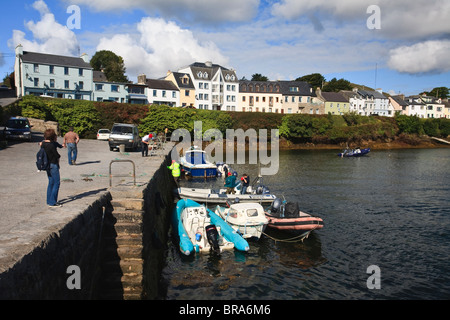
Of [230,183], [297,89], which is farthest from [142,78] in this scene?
[230,183]

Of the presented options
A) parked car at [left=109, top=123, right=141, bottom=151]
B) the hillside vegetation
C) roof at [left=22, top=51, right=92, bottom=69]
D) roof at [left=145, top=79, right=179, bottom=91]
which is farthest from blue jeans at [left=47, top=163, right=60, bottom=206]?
roof at [left=145, top=79, right=179, bottom=91]

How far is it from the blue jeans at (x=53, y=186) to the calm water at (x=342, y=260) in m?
4.95

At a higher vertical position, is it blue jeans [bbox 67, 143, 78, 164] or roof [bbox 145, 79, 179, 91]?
roof [bbox 145, 79, 179, 91]

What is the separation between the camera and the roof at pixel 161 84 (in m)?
75.1

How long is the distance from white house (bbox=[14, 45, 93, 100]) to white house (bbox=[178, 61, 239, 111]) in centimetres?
2378

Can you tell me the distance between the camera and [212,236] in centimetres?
1515

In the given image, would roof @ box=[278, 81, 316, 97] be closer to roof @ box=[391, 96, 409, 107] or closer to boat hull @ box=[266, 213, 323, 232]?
roof @ box=[391, 96, 409, 107]

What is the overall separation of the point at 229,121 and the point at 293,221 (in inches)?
1987

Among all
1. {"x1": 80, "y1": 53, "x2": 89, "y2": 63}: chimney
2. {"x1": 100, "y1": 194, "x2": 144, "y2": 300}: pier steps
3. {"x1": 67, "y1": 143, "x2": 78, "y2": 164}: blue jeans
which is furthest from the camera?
{"x1": 80, "y1": 53, "x2": 89, "y2": 63}: chimney

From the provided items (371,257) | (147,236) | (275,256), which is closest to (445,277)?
(371,257)

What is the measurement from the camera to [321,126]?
73.6m

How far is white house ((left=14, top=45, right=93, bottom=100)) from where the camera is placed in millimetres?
62250

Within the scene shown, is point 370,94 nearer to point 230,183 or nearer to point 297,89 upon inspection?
point 297,89
